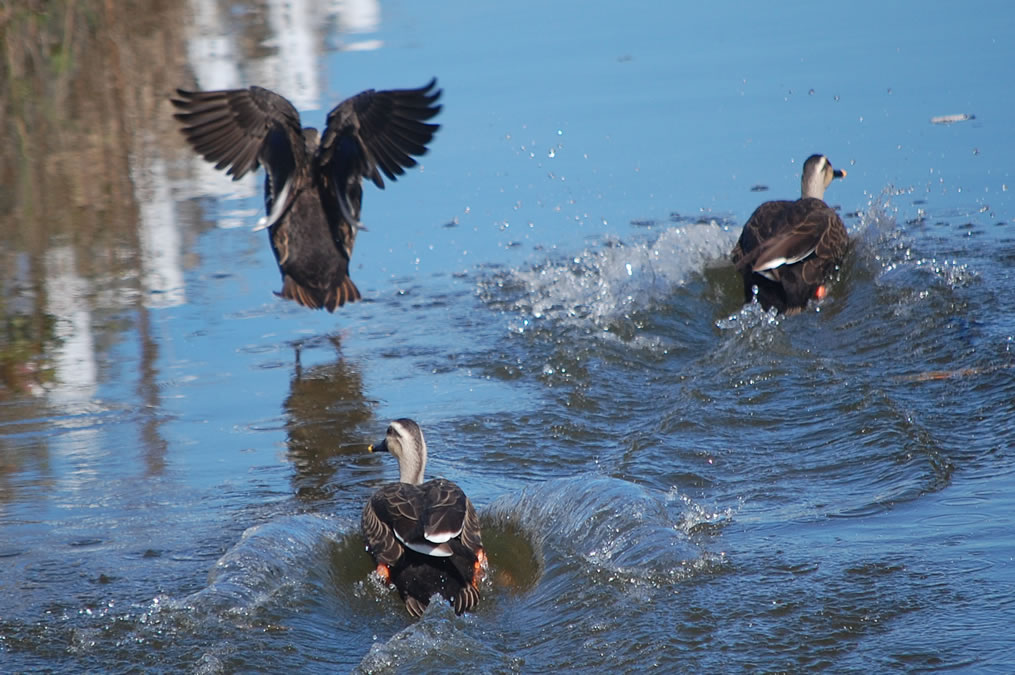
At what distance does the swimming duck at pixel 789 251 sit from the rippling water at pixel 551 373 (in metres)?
0.20

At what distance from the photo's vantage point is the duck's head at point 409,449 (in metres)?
5.65

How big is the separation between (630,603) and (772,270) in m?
3.88

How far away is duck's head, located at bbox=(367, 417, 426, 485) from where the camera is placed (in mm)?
5652

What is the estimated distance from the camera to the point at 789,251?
807cm

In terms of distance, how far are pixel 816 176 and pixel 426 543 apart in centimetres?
512

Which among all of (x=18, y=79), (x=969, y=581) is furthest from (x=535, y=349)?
(x=18, y=79)

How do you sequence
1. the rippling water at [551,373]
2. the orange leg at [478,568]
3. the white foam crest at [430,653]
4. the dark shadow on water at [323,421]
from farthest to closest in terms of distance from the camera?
the dark shadow on water at [323,421]
the orange leg at [478,568]
the rippling water at [551,373]
the white foam crest at [430,653]

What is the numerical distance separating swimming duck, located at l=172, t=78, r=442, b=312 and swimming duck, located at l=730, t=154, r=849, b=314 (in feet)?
7.16

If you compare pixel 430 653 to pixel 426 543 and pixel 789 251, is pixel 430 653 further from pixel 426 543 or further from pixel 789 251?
pixel 789 251

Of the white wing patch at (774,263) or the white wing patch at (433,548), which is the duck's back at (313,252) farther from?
the white wing patch at (433,548)

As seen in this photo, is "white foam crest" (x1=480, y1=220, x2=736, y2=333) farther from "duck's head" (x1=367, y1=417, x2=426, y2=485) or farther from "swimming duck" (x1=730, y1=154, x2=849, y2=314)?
"duck's head" (x1=367, y1=417, x2=426, y2=485)

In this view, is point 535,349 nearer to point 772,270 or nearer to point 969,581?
point 772,270

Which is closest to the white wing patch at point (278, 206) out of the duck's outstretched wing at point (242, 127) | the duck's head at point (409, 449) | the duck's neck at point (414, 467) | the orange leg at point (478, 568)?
the duck's outstretched wing at point (242, 127)

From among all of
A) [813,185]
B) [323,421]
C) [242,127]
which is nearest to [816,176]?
[813,185]
